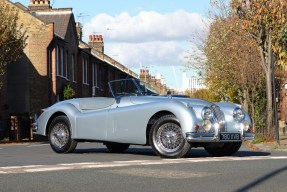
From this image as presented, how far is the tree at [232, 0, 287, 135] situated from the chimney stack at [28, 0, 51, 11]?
24.3m

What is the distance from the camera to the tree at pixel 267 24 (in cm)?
2030

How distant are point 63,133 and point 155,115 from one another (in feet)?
7.73

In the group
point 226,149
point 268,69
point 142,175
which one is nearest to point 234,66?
point 268,69

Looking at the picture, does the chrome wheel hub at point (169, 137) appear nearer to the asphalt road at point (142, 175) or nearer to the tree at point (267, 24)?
the asphalt road at point (142, 175)

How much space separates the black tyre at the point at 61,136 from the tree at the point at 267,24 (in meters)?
9.68

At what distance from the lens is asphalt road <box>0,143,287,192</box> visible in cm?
722

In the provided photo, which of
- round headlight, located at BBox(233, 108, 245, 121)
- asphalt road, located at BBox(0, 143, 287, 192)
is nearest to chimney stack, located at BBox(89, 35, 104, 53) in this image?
round headlight, located at BBox(233, 108, 245, 121)

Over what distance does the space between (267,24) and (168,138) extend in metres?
11.5

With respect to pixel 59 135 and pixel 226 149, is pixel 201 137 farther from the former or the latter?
pixel 59 135

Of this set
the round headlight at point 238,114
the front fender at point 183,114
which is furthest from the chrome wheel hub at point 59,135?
the round headlight at point 238,114

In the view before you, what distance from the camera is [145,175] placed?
8.27 meters

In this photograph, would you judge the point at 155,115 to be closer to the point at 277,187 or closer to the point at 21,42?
the point at 277,187

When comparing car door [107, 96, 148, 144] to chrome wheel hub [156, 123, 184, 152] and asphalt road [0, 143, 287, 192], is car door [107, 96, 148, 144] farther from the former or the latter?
asphalt road [0, 143, 287, 192]

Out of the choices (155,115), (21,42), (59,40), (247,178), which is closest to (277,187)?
(247,178)
